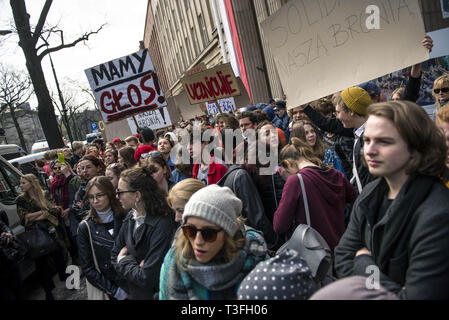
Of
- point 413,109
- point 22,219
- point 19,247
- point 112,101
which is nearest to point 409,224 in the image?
point 413,109

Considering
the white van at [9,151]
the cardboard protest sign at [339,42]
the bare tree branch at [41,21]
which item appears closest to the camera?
the cardboard protest sign at [339,42]

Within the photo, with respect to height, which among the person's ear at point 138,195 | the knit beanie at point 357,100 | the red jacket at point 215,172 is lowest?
the red jacket at point 215,172

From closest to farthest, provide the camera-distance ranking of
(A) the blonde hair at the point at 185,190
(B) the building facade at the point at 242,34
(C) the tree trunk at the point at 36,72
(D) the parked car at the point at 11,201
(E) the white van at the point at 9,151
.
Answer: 1. (A) the blonde hair at the point at 185,190
2. (D) the parked car at the point at 11,201
3. (E) the white van at the point at 9,151
4. (C) the tree trunk at the point at 36,72
5. (B) the building facade at the point at 242,34

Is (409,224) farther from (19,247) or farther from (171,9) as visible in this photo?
(171,9)

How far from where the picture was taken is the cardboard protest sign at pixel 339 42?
262 centimetres

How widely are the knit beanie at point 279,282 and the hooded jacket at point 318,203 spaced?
113 cm

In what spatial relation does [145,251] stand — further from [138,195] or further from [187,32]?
[187,32]

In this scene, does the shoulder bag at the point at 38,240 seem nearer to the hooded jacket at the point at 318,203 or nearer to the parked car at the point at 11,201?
the parked car at the point at 11,201

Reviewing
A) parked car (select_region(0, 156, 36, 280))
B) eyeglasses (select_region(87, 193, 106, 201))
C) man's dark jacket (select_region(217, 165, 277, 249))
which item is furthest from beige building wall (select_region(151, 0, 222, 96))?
man's dark jacket (select_region(217, 165, 277, 249))

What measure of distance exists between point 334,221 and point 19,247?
9.47 feet

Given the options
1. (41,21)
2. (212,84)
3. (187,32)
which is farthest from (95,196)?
(187,32)

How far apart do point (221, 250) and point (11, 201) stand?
484cm

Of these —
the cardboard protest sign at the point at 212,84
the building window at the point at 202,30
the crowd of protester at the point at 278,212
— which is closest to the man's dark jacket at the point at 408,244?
the crowd of protester at the point at 278,212

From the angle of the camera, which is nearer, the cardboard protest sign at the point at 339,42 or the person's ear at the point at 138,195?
the cardboard protest sign at the point at 339,42
